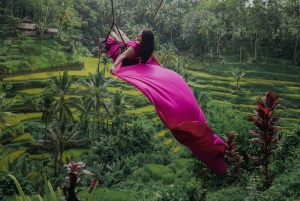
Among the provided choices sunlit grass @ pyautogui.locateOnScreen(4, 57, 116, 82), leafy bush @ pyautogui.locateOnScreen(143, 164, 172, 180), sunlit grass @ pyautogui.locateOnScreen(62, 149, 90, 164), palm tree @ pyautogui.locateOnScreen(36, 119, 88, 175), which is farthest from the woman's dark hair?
sunlit grass @ pyautogui.locateOnScreen(4, 57, 116, 82)

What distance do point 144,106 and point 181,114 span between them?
1895 cm

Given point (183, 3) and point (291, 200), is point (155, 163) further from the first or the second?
point (183, 3)

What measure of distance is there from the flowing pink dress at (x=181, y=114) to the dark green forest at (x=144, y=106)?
1.42ft

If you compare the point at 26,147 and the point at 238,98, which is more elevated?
the point at 238,98

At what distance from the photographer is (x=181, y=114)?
2.31 m

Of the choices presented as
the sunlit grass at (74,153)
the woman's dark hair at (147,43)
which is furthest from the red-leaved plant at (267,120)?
the sunlit grass at (74,153)

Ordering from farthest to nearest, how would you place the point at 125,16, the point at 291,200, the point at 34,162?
1. the point at 125,16
2. the point at 34,162
3. the point at 291,200

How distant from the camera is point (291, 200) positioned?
3.58 meters

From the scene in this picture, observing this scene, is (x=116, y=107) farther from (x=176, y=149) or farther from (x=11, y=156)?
(x=11, y=156)

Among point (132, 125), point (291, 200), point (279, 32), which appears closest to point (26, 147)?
point (132, 125)

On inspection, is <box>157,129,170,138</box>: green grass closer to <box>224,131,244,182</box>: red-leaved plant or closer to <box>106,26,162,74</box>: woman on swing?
<box>224,131,244,182</box>: red-leaved plant

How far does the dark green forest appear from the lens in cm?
539

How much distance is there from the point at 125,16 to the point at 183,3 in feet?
23.2

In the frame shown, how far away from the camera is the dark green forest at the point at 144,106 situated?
5.39 metres
